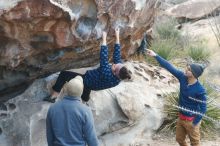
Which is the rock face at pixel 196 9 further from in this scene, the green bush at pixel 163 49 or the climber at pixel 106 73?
the climber at pixel 106 73

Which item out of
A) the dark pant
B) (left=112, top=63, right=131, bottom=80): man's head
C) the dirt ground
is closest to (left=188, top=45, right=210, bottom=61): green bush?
the dirt ground

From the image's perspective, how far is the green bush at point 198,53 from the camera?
13.3 metres

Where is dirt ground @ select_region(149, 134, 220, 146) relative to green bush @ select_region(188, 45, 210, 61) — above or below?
below

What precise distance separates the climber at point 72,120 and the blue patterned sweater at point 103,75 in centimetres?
155

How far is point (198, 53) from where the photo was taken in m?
13.3

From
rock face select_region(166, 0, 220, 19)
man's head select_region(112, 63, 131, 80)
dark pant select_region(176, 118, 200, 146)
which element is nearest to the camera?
man's head select_region(112, 63, 131, 80)

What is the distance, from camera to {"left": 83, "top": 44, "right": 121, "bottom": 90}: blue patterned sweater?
20.8ft

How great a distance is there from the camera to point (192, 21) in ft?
64.6

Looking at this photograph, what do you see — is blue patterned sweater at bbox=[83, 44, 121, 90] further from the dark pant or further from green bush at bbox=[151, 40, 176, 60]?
green bush at bbox=[151, 40, 176, 60]

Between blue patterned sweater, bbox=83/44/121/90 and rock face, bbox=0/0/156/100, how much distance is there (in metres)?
0.32

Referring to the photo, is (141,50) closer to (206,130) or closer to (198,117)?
(206,130)

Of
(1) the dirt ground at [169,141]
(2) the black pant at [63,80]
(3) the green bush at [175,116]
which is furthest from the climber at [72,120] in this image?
(3) the green bush at [175,116]

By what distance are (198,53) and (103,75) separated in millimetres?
7346

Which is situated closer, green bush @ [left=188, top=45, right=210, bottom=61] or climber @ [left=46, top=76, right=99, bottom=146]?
climber @ [left=46, top=76, right=99, bottom=146]
